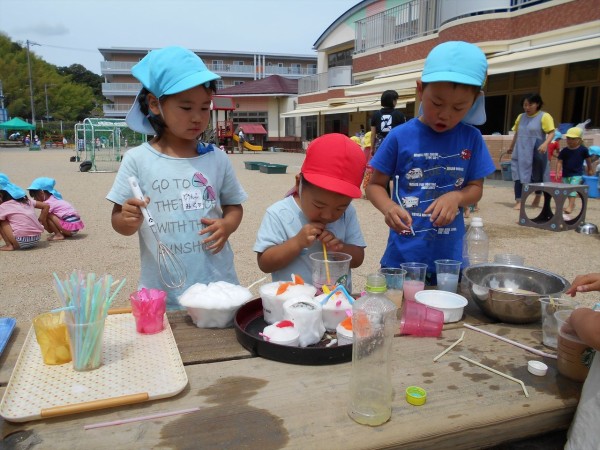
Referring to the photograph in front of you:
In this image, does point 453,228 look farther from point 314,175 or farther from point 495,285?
point 314,175

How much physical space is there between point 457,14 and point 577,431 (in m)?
15.2

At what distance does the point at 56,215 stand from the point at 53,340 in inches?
217

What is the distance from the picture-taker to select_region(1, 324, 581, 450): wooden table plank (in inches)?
40.1

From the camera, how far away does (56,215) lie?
618 cm

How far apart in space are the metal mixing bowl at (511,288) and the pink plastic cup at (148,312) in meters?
1.16

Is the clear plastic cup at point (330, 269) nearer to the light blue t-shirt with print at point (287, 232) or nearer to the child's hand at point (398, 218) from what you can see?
the light blue t-shirt with print at point (287, 232)

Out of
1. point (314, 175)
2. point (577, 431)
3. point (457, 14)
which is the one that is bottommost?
point (577, 431)

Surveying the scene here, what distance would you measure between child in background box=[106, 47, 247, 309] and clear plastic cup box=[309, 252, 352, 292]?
0.53 meters

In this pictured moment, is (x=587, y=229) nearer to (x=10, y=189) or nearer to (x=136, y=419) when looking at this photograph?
(x=136, y=419)

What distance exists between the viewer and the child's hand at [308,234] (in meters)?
1.84

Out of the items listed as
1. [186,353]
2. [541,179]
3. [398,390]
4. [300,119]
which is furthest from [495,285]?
[300,119]

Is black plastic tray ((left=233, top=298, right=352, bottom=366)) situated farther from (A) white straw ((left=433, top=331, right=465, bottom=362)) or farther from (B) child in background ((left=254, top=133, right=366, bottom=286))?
(B) child in background ((left=254, top=133, right=366, bottom=286))

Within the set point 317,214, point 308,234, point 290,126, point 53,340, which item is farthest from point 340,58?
point 53,340

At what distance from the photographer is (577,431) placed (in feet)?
3.99
